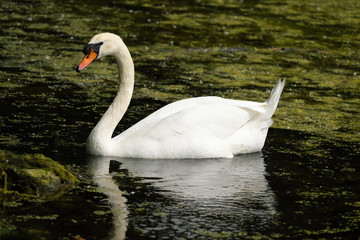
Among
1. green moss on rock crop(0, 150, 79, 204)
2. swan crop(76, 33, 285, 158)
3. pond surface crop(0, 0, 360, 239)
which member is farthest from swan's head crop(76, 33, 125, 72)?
green moss on rock crop(0, 150, 79, 204)

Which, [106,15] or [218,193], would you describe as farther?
[106,15]

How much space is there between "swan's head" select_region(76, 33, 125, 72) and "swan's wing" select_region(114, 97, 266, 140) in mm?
831

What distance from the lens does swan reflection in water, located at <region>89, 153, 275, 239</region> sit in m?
7.10

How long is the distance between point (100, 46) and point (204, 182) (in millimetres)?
2042

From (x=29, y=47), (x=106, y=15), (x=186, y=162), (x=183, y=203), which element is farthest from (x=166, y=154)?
(x=106, y=15)

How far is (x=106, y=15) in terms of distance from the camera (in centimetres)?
1667

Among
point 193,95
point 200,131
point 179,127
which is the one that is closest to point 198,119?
point 200,131

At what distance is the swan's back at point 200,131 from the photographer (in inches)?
345

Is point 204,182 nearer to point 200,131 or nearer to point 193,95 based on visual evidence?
point 200,131

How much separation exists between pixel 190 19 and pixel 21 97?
681 centimetres

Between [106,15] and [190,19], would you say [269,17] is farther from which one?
[106,15]

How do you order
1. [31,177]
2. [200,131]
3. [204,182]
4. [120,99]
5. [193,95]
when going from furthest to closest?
[193,95]
[120,99]
[200,131]
[204,182]
[31,177]

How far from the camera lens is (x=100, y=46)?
9.02 metres

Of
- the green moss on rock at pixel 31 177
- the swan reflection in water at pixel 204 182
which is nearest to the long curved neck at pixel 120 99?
the swan reflection in water at pixel 204 182
